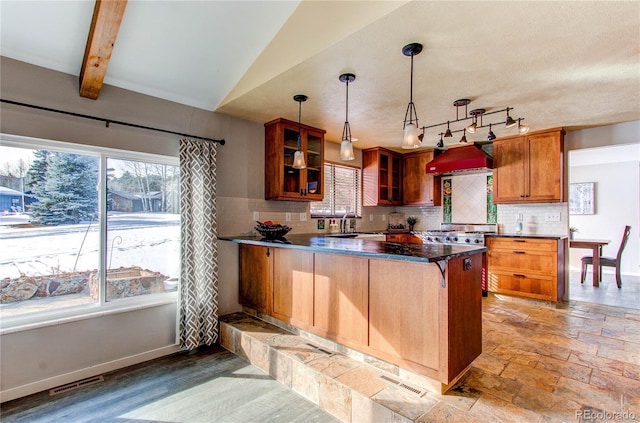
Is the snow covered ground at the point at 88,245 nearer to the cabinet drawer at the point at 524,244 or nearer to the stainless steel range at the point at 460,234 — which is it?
the stainless steel range at the point at 460,234

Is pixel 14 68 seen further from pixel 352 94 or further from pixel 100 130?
pixel 352 94

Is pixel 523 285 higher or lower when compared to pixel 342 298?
lower

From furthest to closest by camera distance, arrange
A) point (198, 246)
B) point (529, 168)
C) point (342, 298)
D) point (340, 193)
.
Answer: point (340, 193) → point (529, 168) → point (198, 246) → point (342, 298)

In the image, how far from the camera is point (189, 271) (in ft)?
10.3

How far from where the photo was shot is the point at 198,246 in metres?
3.20

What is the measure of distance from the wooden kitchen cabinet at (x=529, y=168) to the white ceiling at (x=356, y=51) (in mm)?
895

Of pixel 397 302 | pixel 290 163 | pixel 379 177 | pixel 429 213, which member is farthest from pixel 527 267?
pixel 290 163

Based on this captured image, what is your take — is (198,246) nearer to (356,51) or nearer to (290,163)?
(290,163)

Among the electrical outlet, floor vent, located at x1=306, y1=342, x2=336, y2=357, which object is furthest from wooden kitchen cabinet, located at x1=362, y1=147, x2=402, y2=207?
floor vent, located at x1=306, y1=342, x2=336, y2=357

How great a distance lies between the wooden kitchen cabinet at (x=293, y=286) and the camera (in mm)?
2824

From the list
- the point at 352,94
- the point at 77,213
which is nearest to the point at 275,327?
the point at 77,213

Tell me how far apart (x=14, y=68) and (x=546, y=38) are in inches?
147

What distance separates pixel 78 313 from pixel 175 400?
112 centimetres

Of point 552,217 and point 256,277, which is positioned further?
point 552,217
